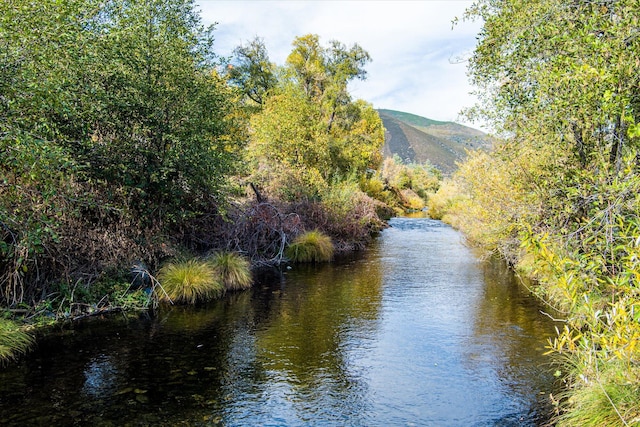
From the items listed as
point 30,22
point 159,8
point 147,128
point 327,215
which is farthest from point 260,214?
point 30,22

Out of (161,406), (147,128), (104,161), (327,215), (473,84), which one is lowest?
(161,406)

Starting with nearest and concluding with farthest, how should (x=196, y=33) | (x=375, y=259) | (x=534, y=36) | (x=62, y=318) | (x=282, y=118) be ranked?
(x=534, y=36) < (x=62, y=318) < (x=196, y=33) < (x=375, y=259) < (x=282, y=118)

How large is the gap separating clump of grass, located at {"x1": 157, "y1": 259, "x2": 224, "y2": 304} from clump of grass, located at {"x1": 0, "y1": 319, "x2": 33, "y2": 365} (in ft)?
13.6

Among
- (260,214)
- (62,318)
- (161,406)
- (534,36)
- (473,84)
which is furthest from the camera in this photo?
(260,214)

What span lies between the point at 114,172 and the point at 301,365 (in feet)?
27.2

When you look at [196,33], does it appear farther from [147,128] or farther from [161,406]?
[161,406]

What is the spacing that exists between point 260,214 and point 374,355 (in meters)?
11.0

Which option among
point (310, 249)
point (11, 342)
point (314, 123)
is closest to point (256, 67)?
point (314, 123)

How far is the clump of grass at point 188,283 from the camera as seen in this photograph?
46.4ft

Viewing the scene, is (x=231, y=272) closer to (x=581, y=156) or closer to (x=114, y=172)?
(x=114, y=172)

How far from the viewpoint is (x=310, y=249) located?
21.9 m

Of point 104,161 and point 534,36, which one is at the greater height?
point 534,36

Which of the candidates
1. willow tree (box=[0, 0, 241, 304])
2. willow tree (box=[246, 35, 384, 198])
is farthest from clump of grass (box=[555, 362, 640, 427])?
willow tree (box=[246, 35, 384, 198])

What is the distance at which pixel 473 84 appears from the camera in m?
13.4
